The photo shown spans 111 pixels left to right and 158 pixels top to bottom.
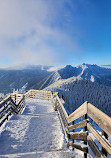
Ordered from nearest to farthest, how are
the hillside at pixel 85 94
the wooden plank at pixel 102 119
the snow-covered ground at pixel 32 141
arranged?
the wooden plank at pixel 102 119 → the snow-covered ground at pixel 32 141 → the hillside at pixel 85 94

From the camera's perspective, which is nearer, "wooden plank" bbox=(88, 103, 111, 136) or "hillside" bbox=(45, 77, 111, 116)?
"wooden plank" bbox=(88, 103, 111, 136)

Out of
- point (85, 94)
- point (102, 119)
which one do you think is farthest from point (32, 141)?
point (85, 94)

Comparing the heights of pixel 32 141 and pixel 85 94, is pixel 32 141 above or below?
above

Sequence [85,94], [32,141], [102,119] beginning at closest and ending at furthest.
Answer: [102,119]
[32,141]
[85,94]

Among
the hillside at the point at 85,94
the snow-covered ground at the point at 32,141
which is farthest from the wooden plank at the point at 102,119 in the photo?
the hillside at the point at 85,94

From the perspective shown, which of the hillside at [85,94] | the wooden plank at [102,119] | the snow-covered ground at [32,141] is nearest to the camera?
the wooden plank at [102,119]

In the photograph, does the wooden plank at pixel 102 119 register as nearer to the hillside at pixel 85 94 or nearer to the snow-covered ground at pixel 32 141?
the snow-covered ground at pixel 32 141

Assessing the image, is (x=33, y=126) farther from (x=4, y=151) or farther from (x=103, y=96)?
(x=103, y=96)

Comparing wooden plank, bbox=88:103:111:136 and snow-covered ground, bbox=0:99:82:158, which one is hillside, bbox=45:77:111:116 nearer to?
snow-covered ground, bbox=0:99:82:158

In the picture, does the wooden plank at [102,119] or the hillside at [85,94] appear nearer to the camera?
the wooden plank at [102,119]

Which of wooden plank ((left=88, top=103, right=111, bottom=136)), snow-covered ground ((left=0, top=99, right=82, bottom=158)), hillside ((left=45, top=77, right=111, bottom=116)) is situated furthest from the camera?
hillside ((left=45, top=77, right=111, bottom=116))

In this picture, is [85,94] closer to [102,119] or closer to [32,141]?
[32,141]

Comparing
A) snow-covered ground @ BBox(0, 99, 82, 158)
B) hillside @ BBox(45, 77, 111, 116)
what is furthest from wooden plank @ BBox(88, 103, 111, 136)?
hillside @ BBox(45, 77, 111, 116)
